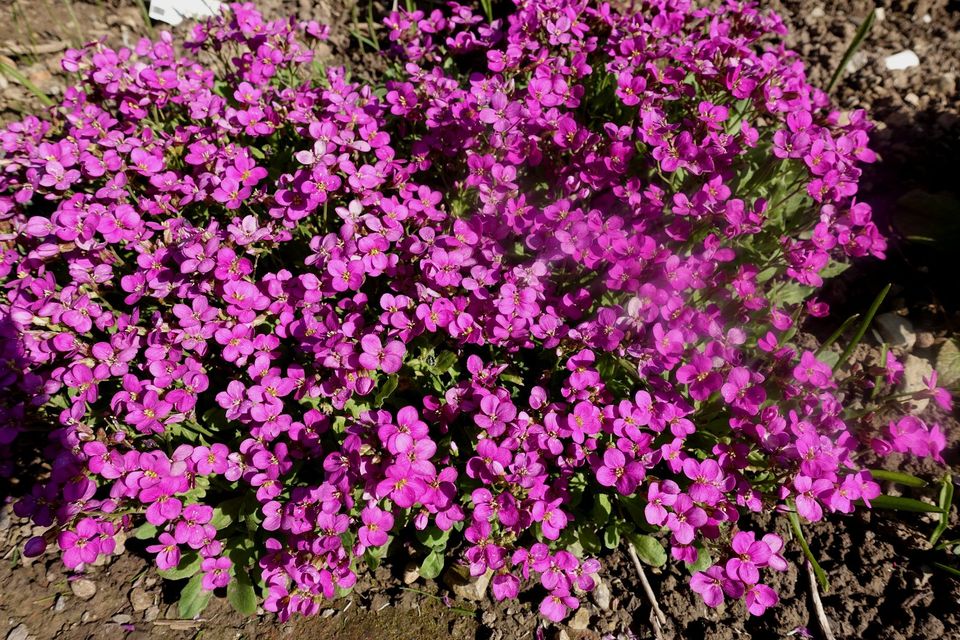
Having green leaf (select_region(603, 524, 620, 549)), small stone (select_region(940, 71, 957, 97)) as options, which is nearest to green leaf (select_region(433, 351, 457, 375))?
green leaf (select_region(603, 524, 620, 549))

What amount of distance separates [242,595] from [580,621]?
169 centimetres

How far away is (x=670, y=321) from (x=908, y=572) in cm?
199

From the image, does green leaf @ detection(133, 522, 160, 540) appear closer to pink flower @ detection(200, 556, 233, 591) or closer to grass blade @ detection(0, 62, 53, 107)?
pink flower @ detection(200, 556, 233, 591)

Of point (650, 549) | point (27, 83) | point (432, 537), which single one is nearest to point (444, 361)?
point (432, 537)

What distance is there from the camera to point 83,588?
10.5 ft

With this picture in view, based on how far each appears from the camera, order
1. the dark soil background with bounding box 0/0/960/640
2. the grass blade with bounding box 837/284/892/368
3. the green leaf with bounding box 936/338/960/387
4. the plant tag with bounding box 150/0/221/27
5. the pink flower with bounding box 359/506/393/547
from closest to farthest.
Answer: the pink flower with bounding box 359/506/393/547 < the grass blade with bounding box 837/284/892/368 < the dark soil background with bounding box 0/0/960/640 < the green leaf with bounding box 936/338/960/387 < the plant tag with bounding box 150/0/221/27

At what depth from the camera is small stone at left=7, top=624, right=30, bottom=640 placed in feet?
9.91

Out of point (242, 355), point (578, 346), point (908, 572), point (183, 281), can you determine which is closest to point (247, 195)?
point (183, 281)

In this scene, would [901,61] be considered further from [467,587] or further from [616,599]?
[467,587]

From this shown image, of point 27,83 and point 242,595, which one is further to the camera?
point 27,83

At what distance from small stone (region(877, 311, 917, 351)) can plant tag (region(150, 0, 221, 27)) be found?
543 centimetres

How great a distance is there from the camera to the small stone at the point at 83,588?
318cm

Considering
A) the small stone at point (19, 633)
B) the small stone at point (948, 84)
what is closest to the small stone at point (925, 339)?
the small stone at point (948, 84)

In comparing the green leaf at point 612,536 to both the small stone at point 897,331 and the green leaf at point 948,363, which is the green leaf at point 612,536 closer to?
the green leaf at point 948,363
